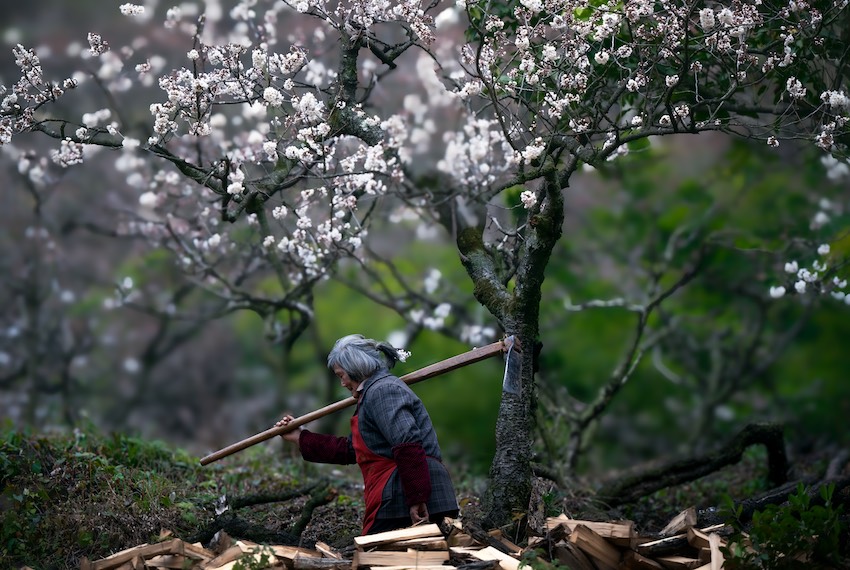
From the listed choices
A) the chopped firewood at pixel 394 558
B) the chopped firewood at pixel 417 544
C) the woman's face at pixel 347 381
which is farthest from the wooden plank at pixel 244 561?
the woman's face at pixel 347 381

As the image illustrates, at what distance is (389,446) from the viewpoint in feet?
17.9

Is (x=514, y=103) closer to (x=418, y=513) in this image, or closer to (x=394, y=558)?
(x=418, y=513)

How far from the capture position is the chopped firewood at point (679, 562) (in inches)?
202

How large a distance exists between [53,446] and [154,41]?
9.28m

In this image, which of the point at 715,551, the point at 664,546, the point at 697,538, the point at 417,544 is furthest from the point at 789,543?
the point at 417,544

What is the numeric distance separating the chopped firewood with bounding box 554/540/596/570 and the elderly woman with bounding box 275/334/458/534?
26.9 inches

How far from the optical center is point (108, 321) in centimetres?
1647

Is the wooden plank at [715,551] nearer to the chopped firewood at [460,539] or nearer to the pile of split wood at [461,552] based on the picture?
the pile of split wood at [461,552]

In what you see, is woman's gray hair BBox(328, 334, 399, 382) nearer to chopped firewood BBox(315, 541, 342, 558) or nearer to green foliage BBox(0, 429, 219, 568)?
chopped firewood BBox(315, 541, 342, 558)

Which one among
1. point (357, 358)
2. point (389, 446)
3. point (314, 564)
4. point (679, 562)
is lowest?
point (679, 562)

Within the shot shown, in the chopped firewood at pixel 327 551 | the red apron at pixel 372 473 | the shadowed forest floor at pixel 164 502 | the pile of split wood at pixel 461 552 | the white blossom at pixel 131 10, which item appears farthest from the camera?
the white blossom at pixel 131 10

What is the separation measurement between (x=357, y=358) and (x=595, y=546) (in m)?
1.72

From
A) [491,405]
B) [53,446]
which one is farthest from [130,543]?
[491,405]

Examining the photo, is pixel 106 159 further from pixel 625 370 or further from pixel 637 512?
pixel 637 512
